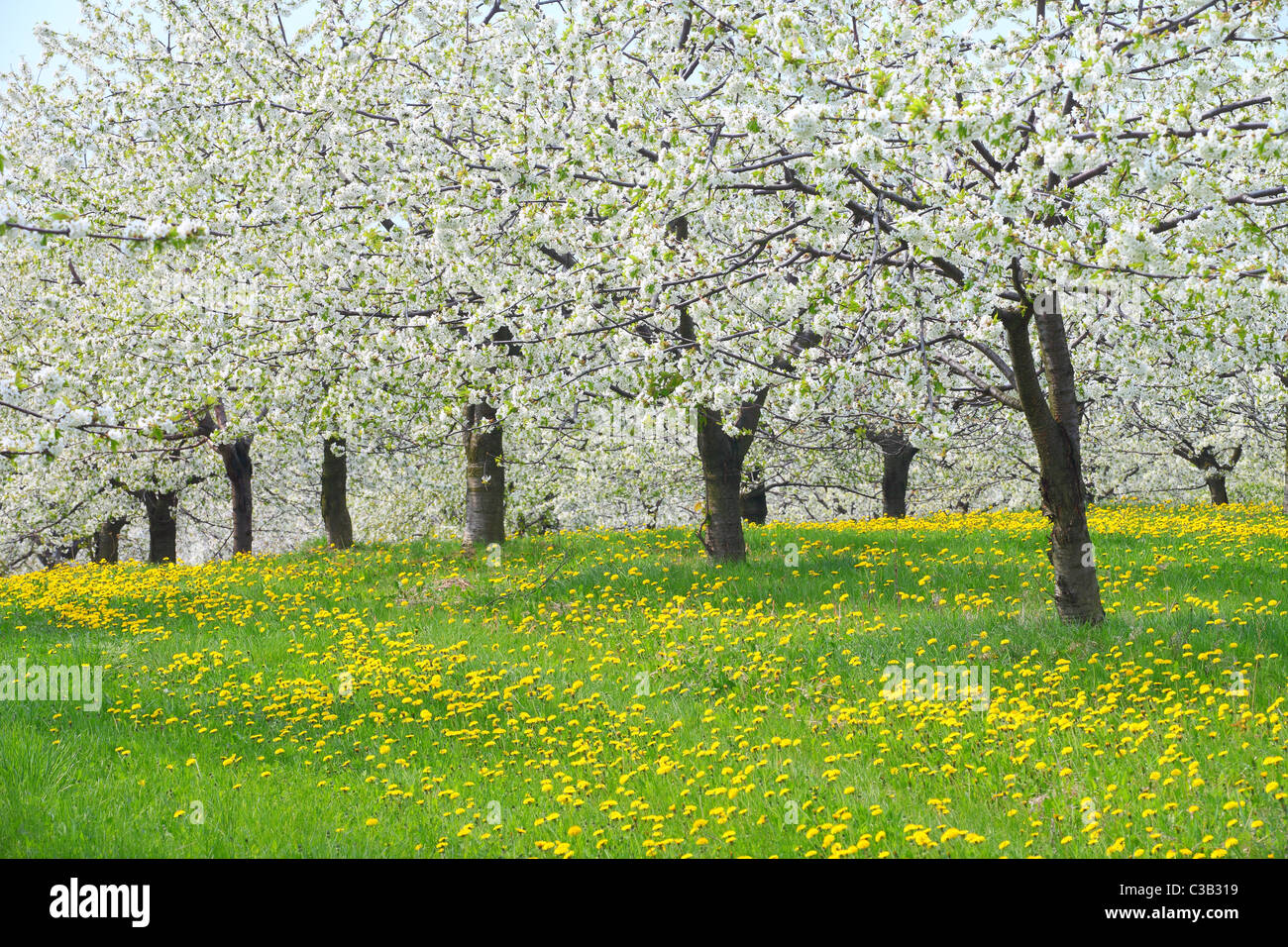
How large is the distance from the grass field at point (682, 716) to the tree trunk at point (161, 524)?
474 inches

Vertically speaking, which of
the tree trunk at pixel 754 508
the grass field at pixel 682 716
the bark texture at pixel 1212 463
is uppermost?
the bark texture at pixel 1212 463

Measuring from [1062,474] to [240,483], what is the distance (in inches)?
693

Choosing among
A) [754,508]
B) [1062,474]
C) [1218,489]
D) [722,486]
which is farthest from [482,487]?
[1218,489]

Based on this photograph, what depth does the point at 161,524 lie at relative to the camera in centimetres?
2656

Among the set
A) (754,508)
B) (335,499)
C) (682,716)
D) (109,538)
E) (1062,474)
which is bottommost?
(682,716)

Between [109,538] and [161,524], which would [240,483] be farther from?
[109,538]

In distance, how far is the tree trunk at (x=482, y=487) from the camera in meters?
17.1

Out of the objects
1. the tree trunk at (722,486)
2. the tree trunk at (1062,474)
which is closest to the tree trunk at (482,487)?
the tree trunk at (722,486)

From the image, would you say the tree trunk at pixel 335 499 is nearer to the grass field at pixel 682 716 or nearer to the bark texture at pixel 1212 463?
the grass field at pixel 682 716

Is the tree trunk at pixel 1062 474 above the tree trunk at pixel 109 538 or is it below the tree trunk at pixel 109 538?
above

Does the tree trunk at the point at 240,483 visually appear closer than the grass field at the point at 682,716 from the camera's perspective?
No

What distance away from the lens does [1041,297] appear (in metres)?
8.83

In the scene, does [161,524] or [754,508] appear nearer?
[161,524]
